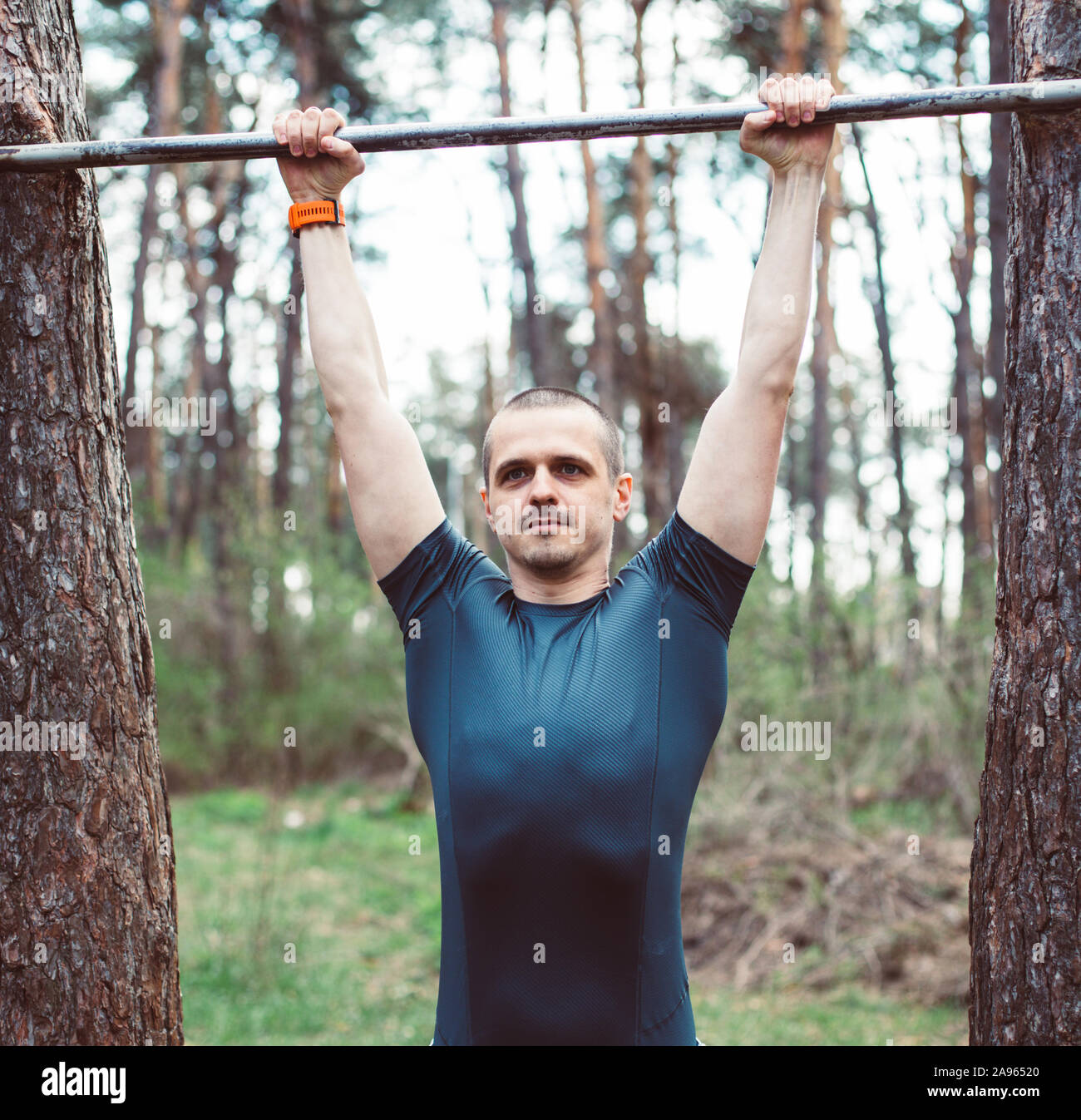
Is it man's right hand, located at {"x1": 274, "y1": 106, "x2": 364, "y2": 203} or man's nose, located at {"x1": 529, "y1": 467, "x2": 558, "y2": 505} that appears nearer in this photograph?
man's nose, located at {"x1": 529, "y1": 467, "x2": 558, "y2": 505}

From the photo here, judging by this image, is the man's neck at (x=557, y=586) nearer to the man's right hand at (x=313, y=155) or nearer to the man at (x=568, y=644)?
the man at (x=568, y=644)

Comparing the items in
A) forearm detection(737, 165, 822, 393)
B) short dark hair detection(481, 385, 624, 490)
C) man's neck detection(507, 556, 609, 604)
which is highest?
forearm detection(737, 165, 822, 393)

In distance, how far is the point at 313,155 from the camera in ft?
8.07

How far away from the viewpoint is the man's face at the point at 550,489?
219cm

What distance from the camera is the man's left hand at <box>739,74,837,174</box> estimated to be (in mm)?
2316

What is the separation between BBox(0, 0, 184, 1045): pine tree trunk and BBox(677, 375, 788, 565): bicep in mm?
1373

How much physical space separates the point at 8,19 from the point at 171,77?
12265 mm

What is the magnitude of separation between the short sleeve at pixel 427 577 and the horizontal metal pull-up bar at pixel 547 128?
3.07 feet

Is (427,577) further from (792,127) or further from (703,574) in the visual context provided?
(792,127)

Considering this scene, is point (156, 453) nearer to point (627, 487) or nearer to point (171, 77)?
point (171, 77)

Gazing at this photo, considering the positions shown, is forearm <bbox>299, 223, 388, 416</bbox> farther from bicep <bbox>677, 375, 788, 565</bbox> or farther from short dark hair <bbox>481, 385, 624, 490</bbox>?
bicep <bbox>677, 375, 788, 565</bbox>

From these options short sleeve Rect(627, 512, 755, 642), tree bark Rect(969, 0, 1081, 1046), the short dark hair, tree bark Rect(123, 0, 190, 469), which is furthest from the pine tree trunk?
tree bark Rect(123, 0, 190, 469)

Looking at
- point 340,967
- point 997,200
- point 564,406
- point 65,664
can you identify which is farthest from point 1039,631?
point 997,200

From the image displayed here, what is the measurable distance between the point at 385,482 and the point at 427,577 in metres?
0.22
